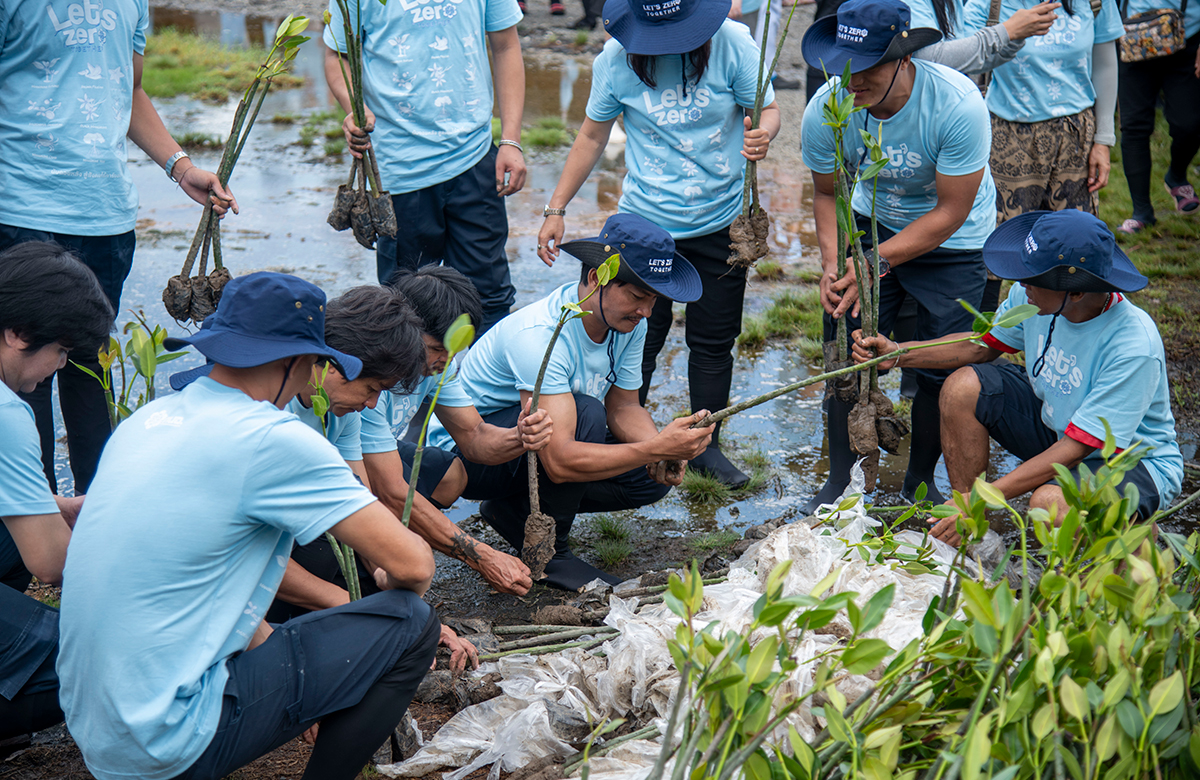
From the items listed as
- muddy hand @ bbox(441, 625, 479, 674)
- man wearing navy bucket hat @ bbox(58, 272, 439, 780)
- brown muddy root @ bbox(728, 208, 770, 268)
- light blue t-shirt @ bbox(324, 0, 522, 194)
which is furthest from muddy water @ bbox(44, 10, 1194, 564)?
man wearing navy bucket hat @ bbox(58, 272, 439, 780)

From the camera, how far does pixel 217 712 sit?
1861mm

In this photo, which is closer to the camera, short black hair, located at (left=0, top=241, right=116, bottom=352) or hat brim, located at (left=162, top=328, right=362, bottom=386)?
hat brim, located at (left=162, top=328, right=362, bottom=386)

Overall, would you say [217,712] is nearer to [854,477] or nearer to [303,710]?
[303,710]

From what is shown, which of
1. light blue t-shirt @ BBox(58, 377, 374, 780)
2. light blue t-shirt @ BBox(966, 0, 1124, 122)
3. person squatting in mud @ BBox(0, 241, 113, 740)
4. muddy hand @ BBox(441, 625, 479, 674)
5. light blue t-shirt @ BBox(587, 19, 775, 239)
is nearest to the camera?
light blue t-shirt @ BBox(58, 377, 374, 780)

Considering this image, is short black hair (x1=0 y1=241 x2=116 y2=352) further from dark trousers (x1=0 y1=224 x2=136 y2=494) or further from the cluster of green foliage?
the cluster of green foliage

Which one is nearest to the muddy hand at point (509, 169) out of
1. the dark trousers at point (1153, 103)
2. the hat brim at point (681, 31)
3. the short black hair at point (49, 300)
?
the hat brim at point (681, 31)

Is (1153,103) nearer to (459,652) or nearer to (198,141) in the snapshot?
(459,652)

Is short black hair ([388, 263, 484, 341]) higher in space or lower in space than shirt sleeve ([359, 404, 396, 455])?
higher


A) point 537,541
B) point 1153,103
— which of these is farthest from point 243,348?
point 1153,103

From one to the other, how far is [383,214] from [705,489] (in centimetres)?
152

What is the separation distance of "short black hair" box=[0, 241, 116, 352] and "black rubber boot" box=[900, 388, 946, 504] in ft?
8.51

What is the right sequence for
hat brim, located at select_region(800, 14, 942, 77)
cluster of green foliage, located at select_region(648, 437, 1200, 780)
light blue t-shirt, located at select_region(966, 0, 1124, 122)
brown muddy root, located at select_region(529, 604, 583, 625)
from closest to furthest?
cluster of green foliage, located at select_region(648, 437, 1200, 780)
brown muddy root, located at select_region(529, 604, 583, 625)
hat brim, located at select_region(800, 14, 942, 77)
light blue t-shirt, located at select_region(966, 0, 1124, 122)

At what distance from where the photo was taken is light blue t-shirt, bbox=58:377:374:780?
5.81 ft

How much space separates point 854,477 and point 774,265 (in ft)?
8.61
